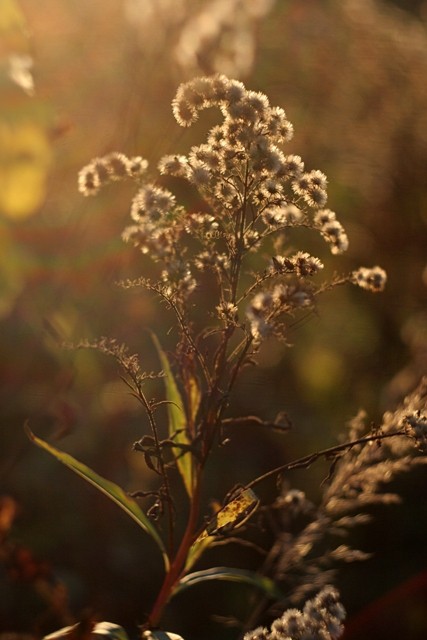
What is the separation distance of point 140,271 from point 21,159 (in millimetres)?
767

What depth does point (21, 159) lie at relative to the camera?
3.10 feet

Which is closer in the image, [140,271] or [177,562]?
[177,562]

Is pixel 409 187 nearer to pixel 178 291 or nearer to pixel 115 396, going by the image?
pixel 115 396

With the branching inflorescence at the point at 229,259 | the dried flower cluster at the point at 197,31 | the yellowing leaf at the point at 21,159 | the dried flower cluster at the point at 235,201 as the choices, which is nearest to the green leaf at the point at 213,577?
the branching inflorescence at the point at 229,259

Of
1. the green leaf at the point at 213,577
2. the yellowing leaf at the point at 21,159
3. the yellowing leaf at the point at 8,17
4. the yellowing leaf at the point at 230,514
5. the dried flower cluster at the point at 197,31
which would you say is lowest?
the green leaf at the point at 213,577

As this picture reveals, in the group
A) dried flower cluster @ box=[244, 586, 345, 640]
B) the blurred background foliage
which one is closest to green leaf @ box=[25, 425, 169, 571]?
dried flower cluster @ box=[244, 586, 345, 640]

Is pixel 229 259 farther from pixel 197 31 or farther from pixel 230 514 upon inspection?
pixel 197 31

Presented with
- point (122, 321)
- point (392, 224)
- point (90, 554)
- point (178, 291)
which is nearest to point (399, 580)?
point (90, 554)

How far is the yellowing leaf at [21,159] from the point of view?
3.02ft

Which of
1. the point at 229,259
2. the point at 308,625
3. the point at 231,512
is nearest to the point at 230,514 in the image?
the point at 231,512

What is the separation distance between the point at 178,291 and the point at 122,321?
1.03 m

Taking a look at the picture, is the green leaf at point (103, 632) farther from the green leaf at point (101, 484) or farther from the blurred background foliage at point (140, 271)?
the blurred background foliage at point (140, 271)

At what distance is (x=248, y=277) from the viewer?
6.22 ft

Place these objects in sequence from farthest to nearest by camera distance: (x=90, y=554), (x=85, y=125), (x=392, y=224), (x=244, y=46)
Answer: (x=392, y=224)
(x=85, y=125)
(x=90, y=554)
(x=244, y=46)
